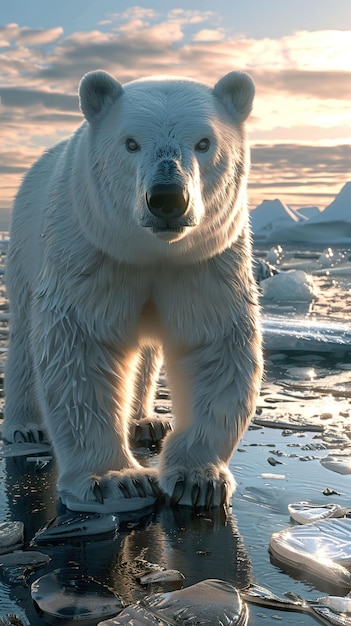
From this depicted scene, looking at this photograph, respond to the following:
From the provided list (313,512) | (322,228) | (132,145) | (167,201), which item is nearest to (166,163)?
(167,201)

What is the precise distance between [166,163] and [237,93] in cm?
76

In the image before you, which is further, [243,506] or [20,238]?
[20,238]

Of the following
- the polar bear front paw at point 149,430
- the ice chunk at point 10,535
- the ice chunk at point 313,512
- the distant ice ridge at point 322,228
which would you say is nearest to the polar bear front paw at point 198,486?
the ice chunk at point 313,512

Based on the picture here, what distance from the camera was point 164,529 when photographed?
263 cm

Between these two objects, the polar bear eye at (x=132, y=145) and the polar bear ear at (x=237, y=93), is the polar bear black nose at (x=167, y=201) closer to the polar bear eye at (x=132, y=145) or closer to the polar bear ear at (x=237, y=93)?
the polar bear eye at (x=132, y=145)

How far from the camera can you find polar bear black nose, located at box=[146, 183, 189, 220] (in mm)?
2473

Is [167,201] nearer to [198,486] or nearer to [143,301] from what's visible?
[143,301]

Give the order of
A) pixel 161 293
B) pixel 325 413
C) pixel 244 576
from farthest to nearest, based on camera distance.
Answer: pixel 325 413 → pixel 161 293 → pixel 244 576

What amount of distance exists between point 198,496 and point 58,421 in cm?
59

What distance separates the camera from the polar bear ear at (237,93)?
313cm

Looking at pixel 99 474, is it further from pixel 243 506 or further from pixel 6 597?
pixel 6 597

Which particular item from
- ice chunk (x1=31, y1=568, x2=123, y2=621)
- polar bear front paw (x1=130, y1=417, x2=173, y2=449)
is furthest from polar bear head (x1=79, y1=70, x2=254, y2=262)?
polar bear front paw (x1=130, y1=417, x2=173, y2=449)

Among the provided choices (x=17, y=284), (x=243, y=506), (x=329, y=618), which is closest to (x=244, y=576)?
(x=329, y=618)

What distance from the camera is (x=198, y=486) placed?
2879 mm
